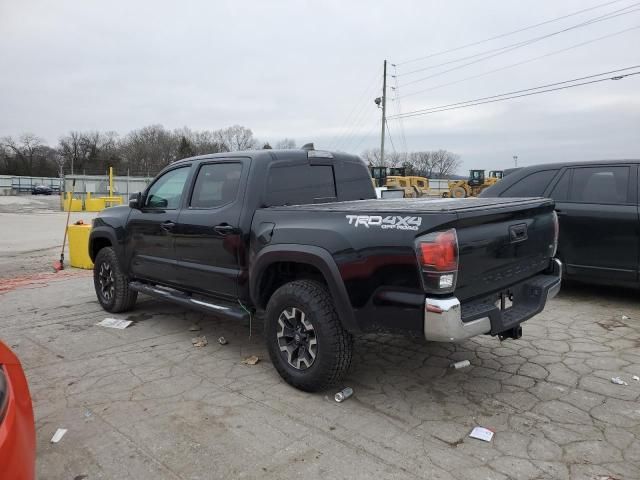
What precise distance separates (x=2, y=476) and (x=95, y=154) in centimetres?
9158

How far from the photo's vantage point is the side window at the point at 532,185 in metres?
6.54

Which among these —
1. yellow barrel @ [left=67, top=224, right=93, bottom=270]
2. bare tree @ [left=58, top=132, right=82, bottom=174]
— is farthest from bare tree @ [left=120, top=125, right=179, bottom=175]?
yellow barrel @ [left=67, top=224, right=93, bottom=270]

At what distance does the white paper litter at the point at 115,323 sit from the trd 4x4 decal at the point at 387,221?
3466mm

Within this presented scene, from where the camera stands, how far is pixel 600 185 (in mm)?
6145

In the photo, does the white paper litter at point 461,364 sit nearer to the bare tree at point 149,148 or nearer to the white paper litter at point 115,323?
the white paper litter at point 115,323

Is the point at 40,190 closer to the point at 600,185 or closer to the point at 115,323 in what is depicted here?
the point at 115,323

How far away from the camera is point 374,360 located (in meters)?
4.45

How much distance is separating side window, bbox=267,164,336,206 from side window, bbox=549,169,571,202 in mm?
3275

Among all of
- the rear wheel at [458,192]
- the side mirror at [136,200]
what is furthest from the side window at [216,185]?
the rear wheel at [458,192]

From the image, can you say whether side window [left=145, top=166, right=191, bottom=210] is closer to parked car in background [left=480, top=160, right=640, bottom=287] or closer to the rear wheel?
parked car in background [left=480, top=160, right=640, bottom=287]

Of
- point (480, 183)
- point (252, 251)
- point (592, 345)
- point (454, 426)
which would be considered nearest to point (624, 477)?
point (454, 426)

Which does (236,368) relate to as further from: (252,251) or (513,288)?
(513,288)

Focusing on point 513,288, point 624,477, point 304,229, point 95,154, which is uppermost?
point 95,154

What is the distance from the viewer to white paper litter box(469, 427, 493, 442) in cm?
306
